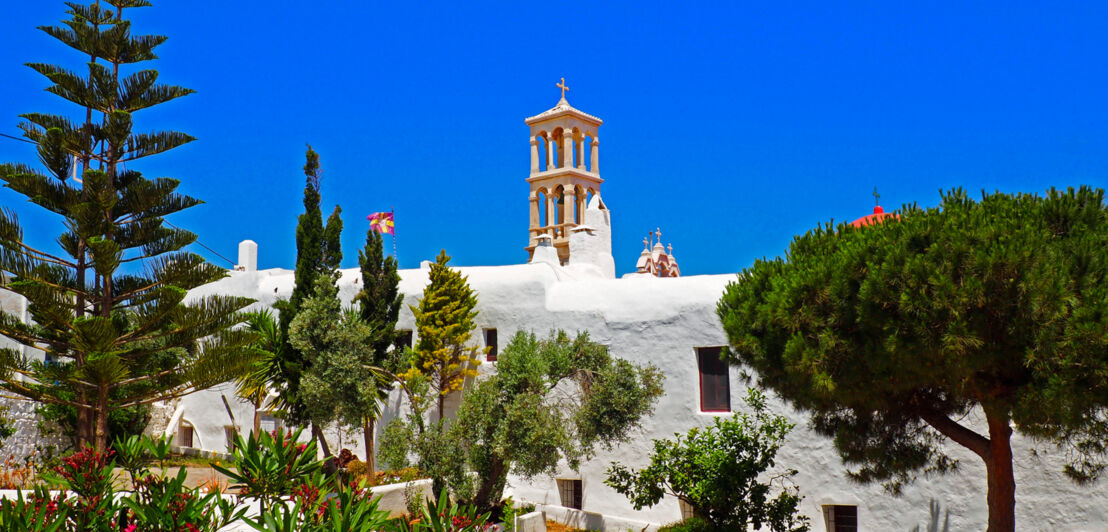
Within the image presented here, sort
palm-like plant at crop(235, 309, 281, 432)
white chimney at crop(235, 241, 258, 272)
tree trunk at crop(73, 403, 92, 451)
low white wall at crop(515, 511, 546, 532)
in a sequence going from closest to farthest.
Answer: tree trunk at crop(73, 403, 92, 451) → low white wall at crop(515, 511, 546, 532) → palm-like plant at crop(235, 309, 281, 432) → white chimney at crop(235, 241, 258, 272)

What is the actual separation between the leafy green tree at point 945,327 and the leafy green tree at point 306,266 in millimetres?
9634

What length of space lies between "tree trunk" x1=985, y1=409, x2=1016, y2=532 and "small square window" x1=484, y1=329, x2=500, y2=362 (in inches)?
388

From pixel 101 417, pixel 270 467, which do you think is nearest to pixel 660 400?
pixel 101 417

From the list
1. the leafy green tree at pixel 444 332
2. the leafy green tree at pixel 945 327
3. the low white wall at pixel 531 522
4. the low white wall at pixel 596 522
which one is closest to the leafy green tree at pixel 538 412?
the low white wall at pixel 531 522

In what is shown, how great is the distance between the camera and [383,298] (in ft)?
61.5

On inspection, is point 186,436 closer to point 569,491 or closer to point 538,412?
point 569,491

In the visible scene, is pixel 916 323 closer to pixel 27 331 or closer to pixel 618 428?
pixel 618 428

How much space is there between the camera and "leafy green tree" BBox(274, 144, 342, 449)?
18.3 metres

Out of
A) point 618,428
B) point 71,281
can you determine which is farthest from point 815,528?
point 71,281

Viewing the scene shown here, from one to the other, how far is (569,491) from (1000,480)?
8627 millimetres

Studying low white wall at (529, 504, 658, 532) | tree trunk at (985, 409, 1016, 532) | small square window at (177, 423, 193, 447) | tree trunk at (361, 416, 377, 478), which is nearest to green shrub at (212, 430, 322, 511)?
tree trunk at (985, 409, 1016, 532)

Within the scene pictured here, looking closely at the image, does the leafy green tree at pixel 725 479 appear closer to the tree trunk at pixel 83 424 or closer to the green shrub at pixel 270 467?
the green shrub at pixel 270 467

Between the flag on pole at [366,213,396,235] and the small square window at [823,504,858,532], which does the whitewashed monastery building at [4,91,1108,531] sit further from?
the flag on pole at [366,213,396,235]

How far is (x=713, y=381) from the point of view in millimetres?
16594
